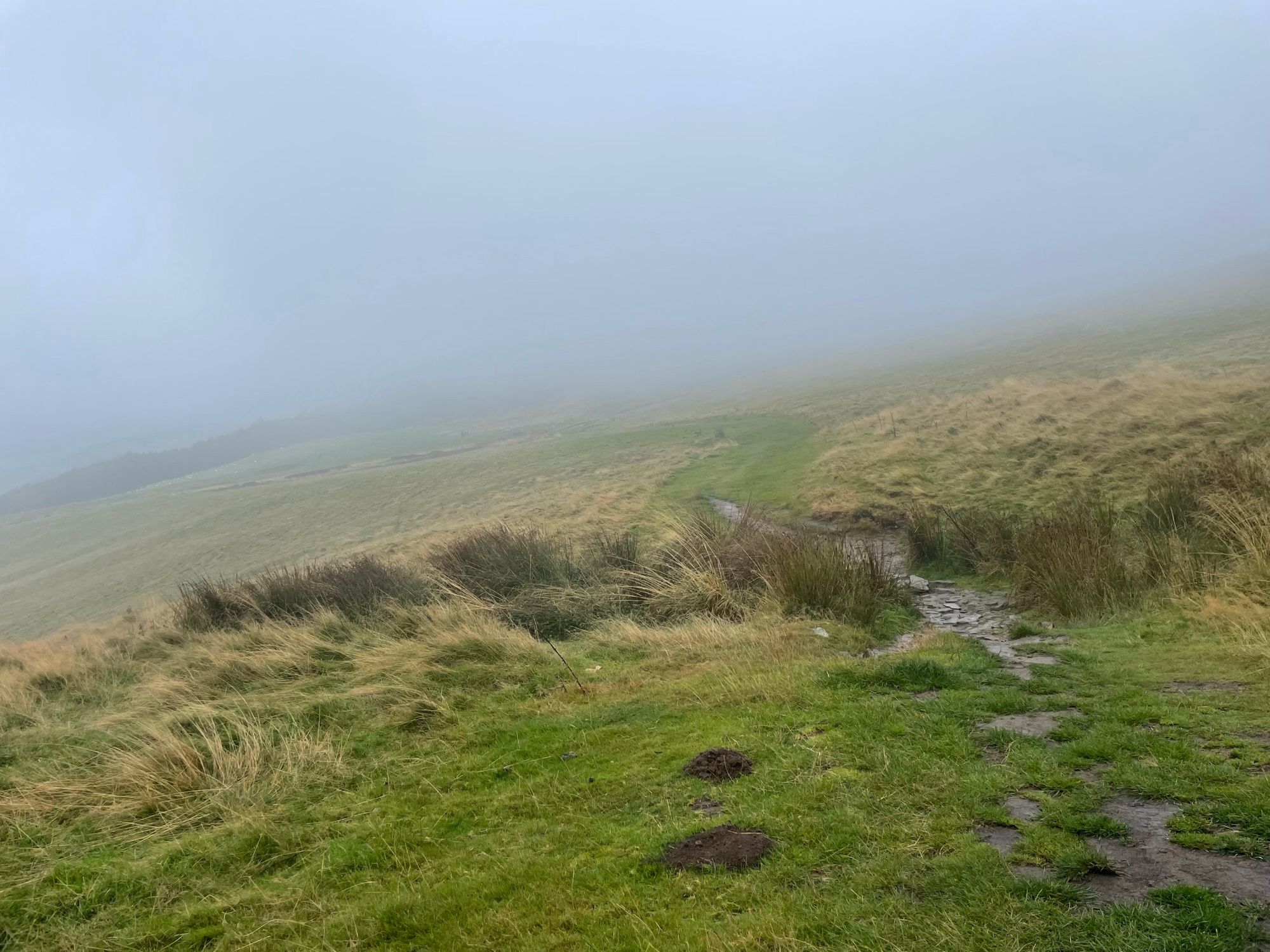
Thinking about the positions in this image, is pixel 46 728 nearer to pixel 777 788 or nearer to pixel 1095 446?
pixel 777 788

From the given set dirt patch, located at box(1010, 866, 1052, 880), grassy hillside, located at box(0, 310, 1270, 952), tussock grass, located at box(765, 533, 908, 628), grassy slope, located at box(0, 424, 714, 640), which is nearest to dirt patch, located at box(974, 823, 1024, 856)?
grassy hillside, located at box(0, 310, 1270, 952)

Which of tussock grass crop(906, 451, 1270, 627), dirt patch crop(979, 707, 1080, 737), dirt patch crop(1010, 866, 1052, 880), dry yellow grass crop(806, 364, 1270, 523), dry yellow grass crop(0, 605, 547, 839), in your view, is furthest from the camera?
dry yellow grass crop(806, 364, 1270, 523)

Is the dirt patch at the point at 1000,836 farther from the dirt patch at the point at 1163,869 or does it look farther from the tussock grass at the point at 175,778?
the tussock grass at the point at 175,778

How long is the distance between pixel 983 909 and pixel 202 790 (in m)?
6.16

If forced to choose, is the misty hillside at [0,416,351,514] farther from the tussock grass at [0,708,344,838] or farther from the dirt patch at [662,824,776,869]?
the dirt patch at [662,824,776,869]

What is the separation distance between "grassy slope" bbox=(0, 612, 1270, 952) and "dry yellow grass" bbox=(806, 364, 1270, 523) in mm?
9182

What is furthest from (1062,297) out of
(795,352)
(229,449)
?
(229,449)

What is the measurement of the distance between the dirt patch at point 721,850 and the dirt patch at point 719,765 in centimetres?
84

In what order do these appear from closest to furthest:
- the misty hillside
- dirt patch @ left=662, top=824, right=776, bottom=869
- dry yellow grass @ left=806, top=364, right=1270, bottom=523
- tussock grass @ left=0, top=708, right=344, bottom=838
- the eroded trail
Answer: dirt patch @ left=662, top=824, right=776, bottom=869
tussock grass @ left=0, top=708, right=344, bottom=838
the eroded trail
dry yellow grass @ left=806, top=364, right=1270, bottom=523
the misty hillside

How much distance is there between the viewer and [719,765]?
523 centimetres

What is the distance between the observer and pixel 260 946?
149 inches

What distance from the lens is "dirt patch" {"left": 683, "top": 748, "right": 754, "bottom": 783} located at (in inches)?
201

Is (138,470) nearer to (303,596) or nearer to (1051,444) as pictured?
(303,596)

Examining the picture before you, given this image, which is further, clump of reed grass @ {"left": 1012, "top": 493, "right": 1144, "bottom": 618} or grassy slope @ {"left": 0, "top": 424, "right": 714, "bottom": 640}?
grassy slope @ {"left": 0, "top": 424, "right": 714, "bottom": 640}
